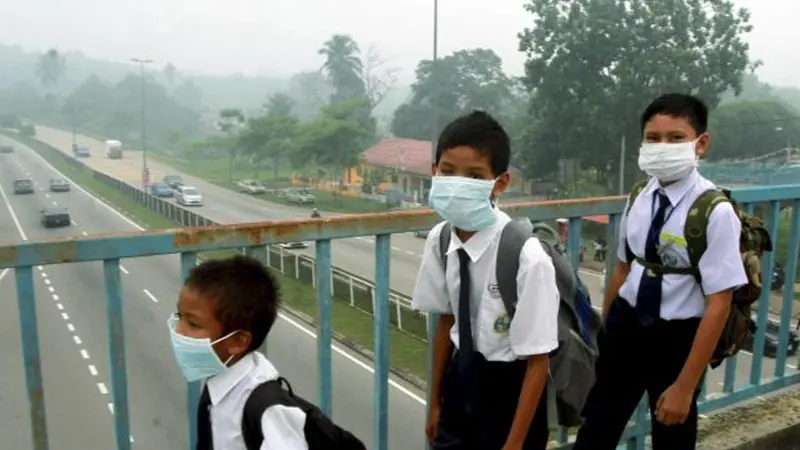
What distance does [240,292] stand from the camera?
5.24 ft

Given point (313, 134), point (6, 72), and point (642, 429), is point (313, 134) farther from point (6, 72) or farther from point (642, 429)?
point (6, 72)

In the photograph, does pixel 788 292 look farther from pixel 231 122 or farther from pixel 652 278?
pixel 231 122

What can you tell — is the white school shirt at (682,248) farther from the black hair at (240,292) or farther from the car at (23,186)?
the car at (23,186)

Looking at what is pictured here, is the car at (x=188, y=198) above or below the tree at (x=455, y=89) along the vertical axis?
below

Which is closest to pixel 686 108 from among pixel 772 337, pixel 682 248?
pixel 682 248

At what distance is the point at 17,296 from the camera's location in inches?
62.1

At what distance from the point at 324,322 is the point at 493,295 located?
539 mm

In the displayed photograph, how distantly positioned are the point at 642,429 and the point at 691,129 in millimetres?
1282

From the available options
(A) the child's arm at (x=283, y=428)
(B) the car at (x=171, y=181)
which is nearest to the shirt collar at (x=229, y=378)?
(A) the child's arm at (x=283, y=428)

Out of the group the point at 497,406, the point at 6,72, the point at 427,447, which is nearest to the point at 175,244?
the point at 497,406

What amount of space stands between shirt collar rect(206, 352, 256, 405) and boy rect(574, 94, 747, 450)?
116 cm

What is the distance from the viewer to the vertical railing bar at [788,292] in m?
2.97

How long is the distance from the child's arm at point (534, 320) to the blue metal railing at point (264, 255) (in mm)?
481

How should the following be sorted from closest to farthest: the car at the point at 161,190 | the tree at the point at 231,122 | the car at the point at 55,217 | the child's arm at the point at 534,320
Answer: the child's arm at the point at 534,320
the car at the point at 55,217
the car at the point at 161,190
the tree at the point at 231,122
